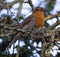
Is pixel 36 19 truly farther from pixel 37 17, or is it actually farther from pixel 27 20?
pixel 27 20

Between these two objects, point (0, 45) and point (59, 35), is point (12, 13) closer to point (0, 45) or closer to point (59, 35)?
point (0, 45)

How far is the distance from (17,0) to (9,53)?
1140 millimetres

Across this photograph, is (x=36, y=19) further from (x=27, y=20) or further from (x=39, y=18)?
(x=27, y=20)

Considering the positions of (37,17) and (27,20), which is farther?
(37,17)

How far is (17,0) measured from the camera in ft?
11.5

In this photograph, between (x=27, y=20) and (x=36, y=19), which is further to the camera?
(x=36, y=19)

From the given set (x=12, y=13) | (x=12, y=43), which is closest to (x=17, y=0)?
(x=12, y=13)

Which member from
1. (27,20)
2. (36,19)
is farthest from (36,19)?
(27,20)

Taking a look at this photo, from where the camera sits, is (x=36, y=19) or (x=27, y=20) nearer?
(x=27, y=20)

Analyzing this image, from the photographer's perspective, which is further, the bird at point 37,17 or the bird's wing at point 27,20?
the bird at point 37,17

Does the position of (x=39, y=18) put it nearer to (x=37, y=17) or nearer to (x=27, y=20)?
(x=37, y=17)

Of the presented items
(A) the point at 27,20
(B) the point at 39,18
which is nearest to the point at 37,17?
(B) the point at 39,18

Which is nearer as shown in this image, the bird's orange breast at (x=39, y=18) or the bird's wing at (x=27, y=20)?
the bird's wing at (x=27, y=20)

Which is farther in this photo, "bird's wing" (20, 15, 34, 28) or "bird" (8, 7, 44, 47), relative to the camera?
"bird" (8, 7, 44, 47)
